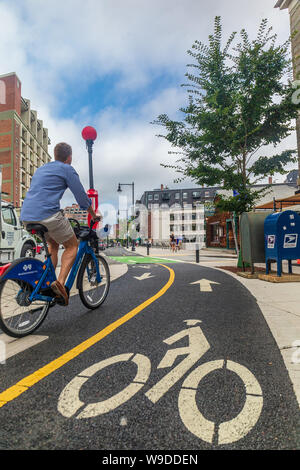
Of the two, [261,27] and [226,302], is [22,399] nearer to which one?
[226,302]

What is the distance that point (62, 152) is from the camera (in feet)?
12.3

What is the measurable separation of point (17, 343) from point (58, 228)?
137 centimetres

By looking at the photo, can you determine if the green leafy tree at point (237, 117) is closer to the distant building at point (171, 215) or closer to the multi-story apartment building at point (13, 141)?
the multi-story apartment building at point (13, 141)

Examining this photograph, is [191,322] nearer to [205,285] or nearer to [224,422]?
[224,422]

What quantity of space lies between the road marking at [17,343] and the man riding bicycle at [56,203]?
1.82ft

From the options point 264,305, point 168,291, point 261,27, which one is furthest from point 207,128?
point 264,305

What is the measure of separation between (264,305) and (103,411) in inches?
146

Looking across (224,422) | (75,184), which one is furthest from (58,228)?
(224,422)

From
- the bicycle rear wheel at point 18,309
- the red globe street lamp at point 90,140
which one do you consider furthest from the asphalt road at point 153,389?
the red globe street lamp at point 90,140

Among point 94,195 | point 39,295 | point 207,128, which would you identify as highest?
point 207,128

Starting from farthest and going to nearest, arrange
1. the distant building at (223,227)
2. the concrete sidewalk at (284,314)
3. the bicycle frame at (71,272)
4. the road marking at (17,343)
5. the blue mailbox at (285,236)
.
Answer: the distant building at (223,227) → the blue mailbox at (285,236) → the bicycle frame at (71,272) → the road marking at (17,343) → the concrete sidewalk at (284,314)

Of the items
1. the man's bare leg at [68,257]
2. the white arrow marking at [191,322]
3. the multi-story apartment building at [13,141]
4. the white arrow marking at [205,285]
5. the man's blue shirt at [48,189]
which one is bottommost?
the white arrow marking at [205,285]

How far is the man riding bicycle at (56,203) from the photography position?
10.8ft

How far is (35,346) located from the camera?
9.26 ft
